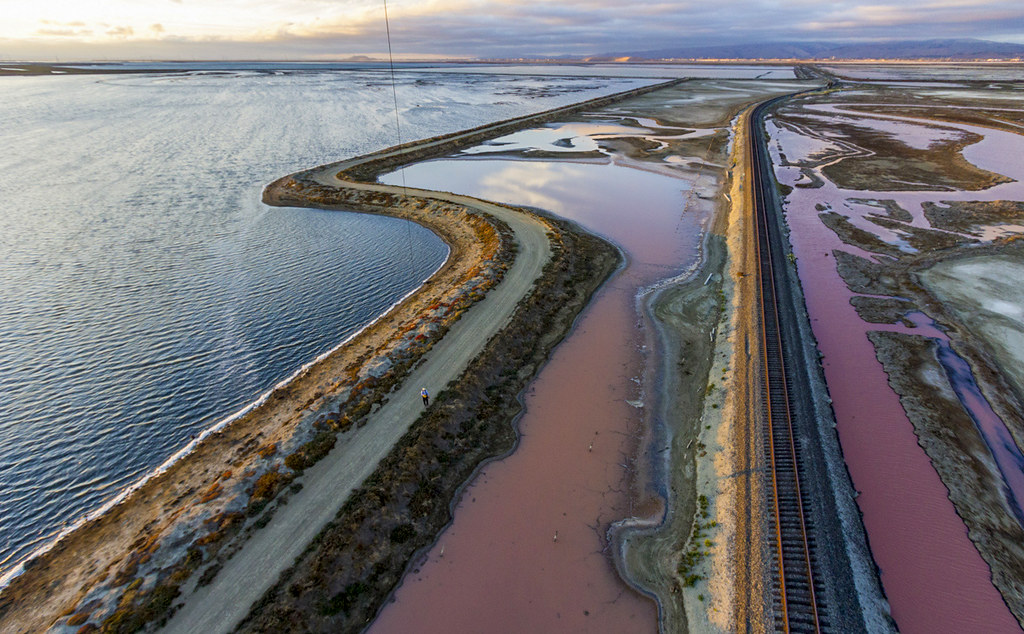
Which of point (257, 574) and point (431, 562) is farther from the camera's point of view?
point (431, 562)

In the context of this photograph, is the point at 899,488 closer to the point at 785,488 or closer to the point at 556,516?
the point at 785,488

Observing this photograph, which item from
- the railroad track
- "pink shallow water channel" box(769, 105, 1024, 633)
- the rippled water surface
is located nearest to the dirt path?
the rippled water surface

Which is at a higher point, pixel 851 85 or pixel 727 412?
pixel 851 85

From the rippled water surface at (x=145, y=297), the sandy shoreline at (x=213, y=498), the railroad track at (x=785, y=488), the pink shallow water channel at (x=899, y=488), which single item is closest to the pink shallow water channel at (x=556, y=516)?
the railroad track at (x=785, y=488)

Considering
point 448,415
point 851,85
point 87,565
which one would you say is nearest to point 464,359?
point 448,415

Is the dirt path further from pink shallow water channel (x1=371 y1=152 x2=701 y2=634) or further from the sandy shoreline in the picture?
pink shallow water channel (x1=371 y1=152 x2=701 y2=634)

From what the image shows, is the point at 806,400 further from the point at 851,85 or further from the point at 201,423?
the point at 851,85
